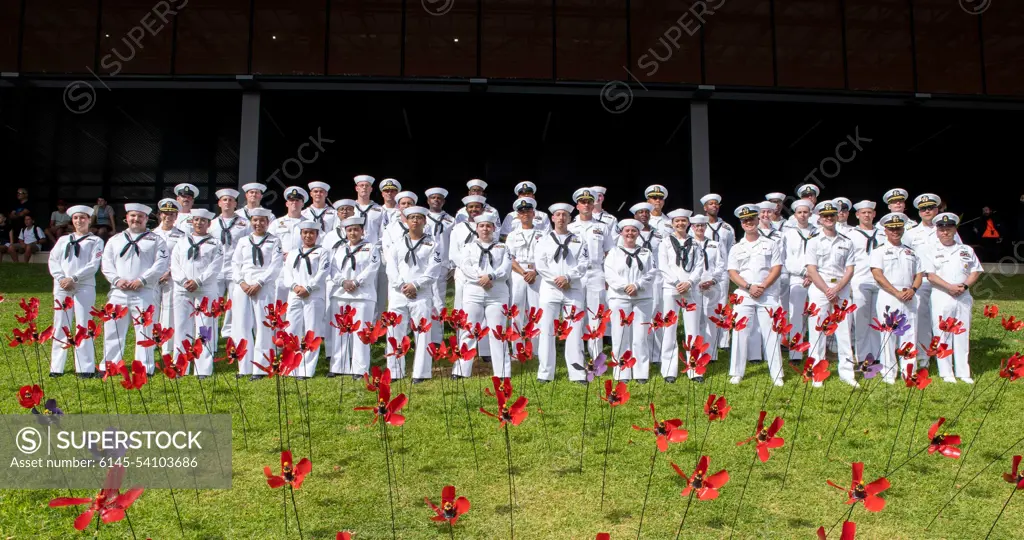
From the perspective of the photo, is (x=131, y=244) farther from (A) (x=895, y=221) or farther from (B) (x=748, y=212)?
(A) (x=895, y=221)

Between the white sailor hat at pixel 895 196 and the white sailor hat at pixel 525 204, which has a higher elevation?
the white sailor hat at pixel 895 196

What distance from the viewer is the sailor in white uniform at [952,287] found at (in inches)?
364

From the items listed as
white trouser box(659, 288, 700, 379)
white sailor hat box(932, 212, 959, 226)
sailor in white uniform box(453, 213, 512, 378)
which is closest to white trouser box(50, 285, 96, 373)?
sailor in white uniform box(453, 213, 512, 378)

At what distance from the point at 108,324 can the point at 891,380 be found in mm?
9750

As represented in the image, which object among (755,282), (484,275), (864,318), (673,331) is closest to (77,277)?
(484,275)

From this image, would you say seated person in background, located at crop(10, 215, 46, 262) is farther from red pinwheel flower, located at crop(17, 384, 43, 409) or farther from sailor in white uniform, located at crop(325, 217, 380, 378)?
red pinwheel flower, located at crop(17, 384, 43, 409)

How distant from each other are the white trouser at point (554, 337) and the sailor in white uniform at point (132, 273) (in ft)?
15.9

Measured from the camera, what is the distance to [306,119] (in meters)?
20.4

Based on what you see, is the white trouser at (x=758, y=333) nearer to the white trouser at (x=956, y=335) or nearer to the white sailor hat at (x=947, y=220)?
the white trouser at (x=956, y=335)

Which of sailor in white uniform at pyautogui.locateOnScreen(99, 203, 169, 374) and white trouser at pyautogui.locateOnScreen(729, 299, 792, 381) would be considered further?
sailor in white uniform at pyautogui.locateOnScreen(99, 203, 169, 374)

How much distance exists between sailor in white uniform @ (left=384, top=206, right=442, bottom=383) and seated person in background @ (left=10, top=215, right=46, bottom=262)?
13005mm

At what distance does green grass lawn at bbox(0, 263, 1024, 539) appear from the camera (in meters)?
5.24

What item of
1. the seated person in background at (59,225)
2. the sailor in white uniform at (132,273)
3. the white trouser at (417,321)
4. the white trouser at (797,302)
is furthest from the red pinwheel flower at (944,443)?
the seated person in background at (59,225)

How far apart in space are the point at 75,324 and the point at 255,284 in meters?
2.25
